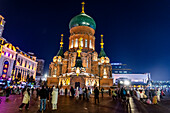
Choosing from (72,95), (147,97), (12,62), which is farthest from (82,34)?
(147,97)

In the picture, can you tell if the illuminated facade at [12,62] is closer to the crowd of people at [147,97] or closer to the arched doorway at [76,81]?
the arched doorway at [76,81]

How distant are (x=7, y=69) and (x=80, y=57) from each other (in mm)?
28211

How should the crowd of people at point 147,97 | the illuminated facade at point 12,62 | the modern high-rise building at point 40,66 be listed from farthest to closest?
the modern high-rise building at point 40,66 → the illuminated facade at point 12,62 → the crowd of people at point 147,97

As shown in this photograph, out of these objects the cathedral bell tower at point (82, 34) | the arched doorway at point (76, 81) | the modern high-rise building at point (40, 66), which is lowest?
the arched doorway at point (76, 81)

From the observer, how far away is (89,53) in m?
42.9

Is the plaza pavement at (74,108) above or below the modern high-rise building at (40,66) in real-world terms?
below

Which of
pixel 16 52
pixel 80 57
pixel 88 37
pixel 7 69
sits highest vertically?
pixel 88 37

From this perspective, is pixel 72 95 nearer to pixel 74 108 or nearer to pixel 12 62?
pixel 74 108

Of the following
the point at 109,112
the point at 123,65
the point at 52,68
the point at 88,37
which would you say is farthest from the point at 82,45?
the point at 123,65

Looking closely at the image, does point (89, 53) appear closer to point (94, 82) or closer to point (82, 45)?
point (82, 45)

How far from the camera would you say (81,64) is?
A: 39375 millimetres

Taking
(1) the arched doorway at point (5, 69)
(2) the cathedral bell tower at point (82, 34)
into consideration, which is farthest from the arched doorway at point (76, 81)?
(1) the arched doorway at point (5, 69)

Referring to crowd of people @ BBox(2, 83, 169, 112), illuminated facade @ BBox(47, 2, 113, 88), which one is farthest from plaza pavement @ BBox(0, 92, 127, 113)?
illuminated facade @ BBox(47, 2, 113, 88)

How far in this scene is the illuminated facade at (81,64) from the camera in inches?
1460
